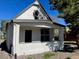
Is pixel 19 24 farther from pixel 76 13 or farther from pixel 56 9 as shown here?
pixel 76 13

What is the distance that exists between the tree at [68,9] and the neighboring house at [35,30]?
1676 millimetres

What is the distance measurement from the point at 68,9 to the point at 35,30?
514 centimetres

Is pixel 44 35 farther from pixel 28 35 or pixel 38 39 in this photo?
pixel 28 35

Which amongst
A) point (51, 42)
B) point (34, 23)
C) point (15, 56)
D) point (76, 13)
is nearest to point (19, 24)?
point (34, 23)

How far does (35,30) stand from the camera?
66.3 feet

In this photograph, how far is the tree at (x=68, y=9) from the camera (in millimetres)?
17578

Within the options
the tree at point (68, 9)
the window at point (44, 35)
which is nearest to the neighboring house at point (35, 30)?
the window at point (44, 35)

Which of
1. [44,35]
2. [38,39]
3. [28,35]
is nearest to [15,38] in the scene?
[28,35]

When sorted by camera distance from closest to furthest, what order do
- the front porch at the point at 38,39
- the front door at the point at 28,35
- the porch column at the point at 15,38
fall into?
the porch column at the point at 15,38
the front porch at the point at 38,39
the front door at the point at 28,35

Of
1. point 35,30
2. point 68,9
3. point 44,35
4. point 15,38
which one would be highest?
point 68,9

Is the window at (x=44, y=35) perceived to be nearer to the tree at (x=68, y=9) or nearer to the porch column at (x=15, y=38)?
the tree at (x=68, y=9)

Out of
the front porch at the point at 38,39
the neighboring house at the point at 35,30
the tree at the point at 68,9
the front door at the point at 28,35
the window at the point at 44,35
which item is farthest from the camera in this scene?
the window at the point at 44,35

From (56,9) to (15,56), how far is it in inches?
305

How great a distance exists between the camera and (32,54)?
18.0 metres
